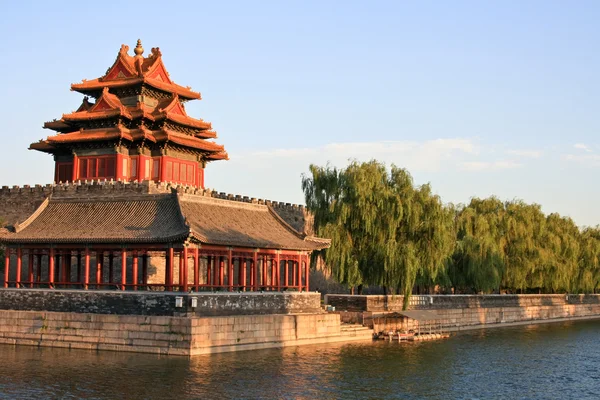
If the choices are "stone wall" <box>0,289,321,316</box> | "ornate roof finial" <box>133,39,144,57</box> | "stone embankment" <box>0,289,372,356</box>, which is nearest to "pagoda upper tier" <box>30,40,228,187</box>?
"ornate roof finial" <box>133,39,144,57</box>

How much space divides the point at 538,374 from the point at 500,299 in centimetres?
2060

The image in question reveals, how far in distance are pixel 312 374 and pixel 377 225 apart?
14.5 metres

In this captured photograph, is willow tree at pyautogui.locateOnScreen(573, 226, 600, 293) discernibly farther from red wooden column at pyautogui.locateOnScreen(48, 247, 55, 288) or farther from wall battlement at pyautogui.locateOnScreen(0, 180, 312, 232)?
red wooden column at pyautogui.locateOnScreen(48, 247, 55, 288)

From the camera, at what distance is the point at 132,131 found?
4206 centimetres

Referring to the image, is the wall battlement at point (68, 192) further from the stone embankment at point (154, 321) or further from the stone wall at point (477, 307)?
the stone embankment at point (154, 321)

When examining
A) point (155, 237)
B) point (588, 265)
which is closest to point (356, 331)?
point (155, 237)

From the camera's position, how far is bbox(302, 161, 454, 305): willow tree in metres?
37.2

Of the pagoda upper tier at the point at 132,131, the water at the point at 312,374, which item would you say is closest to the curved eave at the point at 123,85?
the pagoda upper tier at the point at 132,131

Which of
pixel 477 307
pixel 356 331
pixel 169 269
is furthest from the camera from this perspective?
pixel 477 307

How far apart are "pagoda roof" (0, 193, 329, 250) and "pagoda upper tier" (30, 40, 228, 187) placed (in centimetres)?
857

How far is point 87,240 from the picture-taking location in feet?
99.4

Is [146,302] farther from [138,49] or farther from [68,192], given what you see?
[138,49]

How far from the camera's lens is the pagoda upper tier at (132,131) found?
4219 cm

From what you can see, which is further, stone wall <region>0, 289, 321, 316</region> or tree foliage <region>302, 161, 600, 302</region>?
tree foliage <region>302, 161, 600, 302</region>
